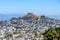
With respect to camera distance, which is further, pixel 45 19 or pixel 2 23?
pixel 45 19

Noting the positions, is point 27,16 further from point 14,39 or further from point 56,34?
point 56,34

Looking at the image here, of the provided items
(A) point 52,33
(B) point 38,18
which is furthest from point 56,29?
(B) point 38,18

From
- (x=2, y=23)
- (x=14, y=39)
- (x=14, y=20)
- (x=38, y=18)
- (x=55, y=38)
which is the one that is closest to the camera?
(x=55, y=38)

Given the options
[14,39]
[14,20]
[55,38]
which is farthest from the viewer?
[14,20]

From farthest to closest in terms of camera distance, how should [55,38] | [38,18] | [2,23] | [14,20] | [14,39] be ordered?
1. [38,18]
2. [14,20]
3. [2,23]
4. [14,39]
5. [55,38]

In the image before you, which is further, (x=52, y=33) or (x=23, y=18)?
(x=23, y=18)

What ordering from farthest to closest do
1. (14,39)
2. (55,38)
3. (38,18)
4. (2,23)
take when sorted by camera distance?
1. (38,18)
2. (2,23)
3. (14,39)
4. (55,38)

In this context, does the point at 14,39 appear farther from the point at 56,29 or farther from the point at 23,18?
the point at 23,18

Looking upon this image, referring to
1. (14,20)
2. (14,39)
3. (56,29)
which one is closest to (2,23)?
(14,20)

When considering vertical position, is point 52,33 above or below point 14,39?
above
